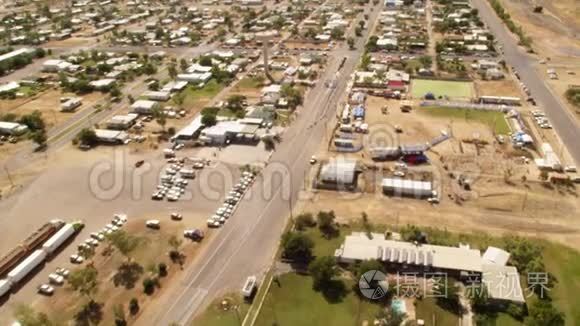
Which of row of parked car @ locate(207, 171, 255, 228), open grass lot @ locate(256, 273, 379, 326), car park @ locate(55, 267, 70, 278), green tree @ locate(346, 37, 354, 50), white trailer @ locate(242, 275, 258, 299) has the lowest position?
car park @ locate(55, 267, 70, 278)

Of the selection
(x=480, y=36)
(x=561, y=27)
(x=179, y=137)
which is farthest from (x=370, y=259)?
(x=561, y=27)

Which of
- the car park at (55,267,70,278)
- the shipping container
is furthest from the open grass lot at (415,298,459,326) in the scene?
the shipping container

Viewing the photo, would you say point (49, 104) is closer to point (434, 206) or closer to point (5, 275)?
point (5, 275)

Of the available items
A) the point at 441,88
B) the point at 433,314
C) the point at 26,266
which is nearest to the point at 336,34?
the point at 441,88

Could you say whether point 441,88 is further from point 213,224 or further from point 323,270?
point 323,270

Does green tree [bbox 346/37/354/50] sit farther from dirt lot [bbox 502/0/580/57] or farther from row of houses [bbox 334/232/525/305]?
row of houses [bbox 334/232/525/305]
